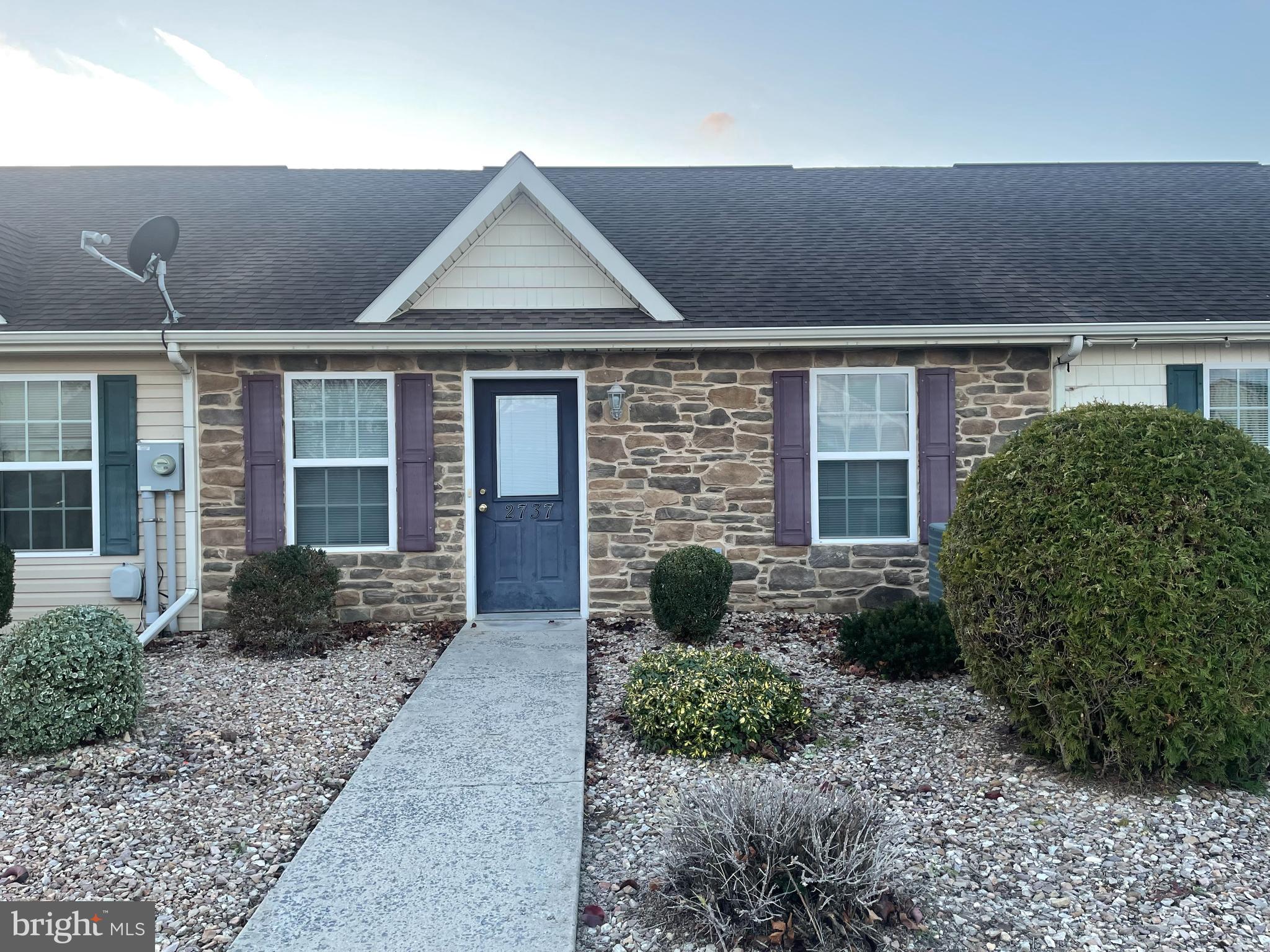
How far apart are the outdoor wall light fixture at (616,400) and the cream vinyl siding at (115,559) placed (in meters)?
3.78

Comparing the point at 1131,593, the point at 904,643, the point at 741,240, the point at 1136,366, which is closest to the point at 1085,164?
the point at 1136,366

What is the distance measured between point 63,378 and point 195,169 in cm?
566

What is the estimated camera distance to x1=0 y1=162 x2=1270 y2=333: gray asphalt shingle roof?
7.42 metres

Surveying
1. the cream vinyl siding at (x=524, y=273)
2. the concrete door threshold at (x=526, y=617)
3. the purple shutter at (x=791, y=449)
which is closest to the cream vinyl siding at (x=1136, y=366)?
the purple shutter at (x=791, y=449)

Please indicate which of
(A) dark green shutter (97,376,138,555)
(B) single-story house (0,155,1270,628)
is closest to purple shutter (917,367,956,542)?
(B) single-story house (0,155,1270,628)

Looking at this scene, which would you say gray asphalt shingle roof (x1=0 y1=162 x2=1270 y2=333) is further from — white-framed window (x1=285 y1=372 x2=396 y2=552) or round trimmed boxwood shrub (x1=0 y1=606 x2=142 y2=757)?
round trimmed boxwood shrub (x1=0 y1=606 x2=142 y2=757)

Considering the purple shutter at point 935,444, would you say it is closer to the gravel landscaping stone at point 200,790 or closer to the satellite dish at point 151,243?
the gravel landscaping stone at point 200,790

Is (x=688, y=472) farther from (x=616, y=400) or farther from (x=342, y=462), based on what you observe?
(x=342, y=462)

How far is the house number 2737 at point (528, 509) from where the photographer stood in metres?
7.37

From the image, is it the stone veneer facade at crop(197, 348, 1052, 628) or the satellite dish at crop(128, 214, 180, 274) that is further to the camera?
the stone veneer facade at crop(197, 348, 1052, 628)

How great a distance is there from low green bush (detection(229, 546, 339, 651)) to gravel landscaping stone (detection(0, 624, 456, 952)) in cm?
27

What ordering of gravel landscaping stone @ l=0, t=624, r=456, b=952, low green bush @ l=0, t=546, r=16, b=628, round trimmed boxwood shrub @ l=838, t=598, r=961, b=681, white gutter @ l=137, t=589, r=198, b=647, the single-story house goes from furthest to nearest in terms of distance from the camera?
the single-story house, white gutter @ l=137, t=589, r=198, b=647, low green bush @ l=0, t=546, r=16, b=628, round trimmed boxwood shrub @ l=838, t=598, r=961, b=681, gravel landscaping stone @ l=0, t=624, r=456, b=952

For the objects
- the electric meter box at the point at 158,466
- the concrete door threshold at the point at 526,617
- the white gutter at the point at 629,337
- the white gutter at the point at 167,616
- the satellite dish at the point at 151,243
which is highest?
the satellite dish at the point at 151,243

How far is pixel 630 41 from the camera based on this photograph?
33.8 feet
